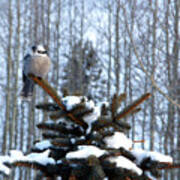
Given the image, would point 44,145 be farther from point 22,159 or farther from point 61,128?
point 22,159

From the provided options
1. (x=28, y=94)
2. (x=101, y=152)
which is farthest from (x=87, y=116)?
(x=28, y=94)

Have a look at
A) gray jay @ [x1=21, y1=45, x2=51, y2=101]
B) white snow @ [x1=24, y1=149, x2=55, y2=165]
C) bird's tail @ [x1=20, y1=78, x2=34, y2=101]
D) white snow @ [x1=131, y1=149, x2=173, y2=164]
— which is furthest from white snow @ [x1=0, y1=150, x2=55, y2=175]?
gray jay @ [x1=21, y1=45, x2=51, y2=101]

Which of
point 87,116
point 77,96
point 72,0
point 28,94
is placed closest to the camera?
point 87,116

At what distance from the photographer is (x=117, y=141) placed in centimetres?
185

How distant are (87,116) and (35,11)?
11877mm

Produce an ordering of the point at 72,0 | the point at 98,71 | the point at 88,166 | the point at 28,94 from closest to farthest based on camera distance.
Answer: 1. the point at 88,166
2. the point at 28,94
3. the point at 72,0
4. the point at 98,71

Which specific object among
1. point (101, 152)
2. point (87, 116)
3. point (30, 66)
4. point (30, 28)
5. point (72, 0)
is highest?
point (72, 0)

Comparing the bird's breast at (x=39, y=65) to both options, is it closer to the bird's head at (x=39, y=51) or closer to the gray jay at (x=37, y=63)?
the gray jay at (x=37, y=63)

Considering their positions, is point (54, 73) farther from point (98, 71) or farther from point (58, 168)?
point (58, 168)

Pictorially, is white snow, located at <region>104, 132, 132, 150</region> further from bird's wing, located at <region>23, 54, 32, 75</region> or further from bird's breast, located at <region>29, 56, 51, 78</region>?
bird's wing, located at <region>23, 54, 32, 75</region>

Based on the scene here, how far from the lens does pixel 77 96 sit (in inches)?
83.4

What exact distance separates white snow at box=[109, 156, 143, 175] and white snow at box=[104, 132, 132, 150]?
12cm

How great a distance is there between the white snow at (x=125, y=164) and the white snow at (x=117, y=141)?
12cm

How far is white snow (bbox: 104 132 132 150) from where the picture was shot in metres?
1.84
